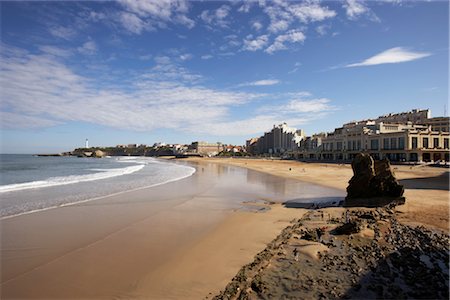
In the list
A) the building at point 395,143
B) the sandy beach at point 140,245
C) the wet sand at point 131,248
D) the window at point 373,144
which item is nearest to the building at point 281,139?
the building at point 395,143

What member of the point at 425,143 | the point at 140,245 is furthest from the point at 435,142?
the point at 140,245

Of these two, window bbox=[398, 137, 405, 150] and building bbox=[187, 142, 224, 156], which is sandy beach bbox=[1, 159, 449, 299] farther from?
building bbox=[187, 142, 224, 156]

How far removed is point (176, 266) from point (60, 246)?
13.1ft

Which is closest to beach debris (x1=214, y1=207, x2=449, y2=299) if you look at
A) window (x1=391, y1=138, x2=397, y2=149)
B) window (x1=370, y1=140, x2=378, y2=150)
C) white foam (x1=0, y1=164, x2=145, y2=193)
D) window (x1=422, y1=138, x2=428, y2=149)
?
white foam (x1=0, y1=164, x2=145, y2=193)

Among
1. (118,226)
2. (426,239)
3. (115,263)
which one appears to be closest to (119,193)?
(118,226)

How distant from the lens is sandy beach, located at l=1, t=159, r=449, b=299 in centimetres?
588

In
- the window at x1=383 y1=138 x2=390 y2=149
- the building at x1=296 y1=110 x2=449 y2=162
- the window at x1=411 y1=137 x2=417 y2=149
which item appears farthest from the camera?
the window at x1=383 y1=138 x2=390 y2=149

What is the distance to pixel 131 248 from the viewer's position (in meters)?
8.18

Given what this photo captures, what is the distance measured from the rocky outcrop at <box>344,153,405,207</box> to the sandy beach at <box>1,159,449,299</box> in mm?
879

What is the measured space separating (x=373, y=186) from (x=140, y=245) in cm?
1120

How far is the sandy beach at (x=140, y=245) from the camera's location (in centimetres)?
588

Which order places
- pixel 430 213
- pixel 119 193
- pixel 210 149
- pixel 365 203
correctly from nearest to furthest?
pixel 430 213
pixel 365 203
pixel 119 193
pixel 210 149

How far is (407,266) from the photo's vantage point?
6.11 meters

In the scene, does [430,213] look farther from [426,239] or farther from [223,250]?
[223,250]
